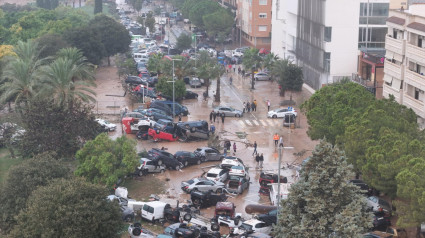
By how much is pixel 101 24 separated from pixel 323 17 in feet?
112

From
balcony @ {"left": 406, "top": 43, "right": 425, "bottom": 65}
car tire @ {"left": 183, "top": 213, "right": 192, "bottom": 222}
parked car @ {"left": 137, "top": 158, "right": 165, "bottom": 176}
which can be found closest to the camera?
car tire @ {"left": 183, "top": 213, "right": 192, "bottom": 222}

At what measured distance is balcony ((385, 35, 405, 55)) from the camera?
55125 millimetres

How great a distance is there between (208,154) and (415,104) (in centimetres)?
1567

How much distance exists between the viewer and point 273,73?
76.6 m

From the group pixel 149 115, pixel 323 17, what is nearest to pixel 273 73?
pixel 323 17

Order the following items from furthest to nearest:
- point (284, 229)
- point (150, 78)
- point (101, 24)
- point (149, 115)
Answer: point (101, 24) < point (150, 78) < point (149, 115) < point (284, 229)

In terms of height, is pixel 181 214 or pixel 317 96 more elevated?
pixel 317 96

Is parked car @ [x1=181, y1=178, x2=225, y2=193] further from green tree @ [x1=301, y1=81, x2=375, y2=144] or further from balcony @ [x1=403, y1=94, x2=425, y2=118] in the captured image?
balcony @ [x1=403, y1=94, x2=425, y2=118]

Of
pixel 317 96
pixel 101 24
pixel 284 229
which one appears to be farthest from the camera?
pixel 101 24

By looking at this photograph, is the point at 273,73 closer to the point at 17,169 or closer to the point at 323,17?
the point at 323,17

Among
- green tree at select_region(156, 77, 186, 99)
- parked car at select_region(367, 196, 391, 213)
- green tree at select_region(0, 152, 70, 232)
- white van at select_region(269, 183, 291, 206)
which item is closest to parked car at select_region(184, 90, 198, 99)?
green tree at select_region(156, 77, 186, 99)

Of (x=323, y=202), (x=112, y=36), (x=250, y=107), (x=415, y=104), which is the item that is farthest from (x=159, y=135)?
(x=112, y=36)

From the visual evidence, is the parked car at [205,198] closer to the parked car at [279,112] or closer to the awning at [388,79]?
the awning at [388,79]

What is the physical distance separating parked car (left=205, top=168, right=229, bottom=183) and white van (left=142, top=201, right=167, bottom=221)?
7.26 metres
